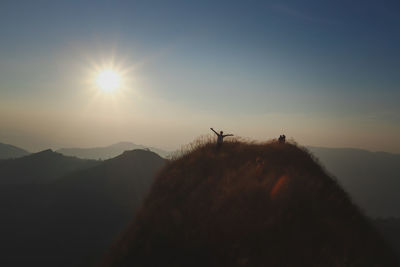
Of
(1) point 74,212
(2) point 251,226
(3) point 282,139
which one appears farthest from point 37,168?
(2) point 251,226

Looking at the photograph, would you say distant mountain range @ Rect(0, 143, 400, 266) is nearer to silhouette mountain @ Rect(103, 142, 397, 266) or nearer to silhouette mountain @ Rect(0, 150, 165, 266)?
silhouette mountain @ Rect(0, 150, 165, 266)

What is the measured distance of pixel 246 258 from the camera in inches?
244

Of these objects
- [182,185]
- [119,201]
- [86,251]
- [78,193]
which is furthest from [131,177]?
[182,185]

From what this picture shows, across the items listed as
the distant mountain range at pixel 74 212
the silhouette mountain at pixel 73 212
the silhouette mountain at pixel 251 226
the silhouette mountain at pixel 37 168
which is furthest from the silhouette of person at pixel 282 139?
the silhouette mountain at pixel 37 168

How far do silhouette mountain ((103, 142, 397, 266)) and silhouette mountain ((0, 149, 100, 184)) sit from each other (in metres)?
174

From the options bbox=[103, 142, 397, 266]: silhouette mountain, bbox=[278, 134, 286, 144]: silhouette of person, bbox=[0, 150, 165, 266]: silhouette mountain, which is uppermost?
bbox=[278, 134, 286, 144]: silhouette of person

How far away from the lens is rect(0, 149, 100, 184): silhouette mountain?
160188mm

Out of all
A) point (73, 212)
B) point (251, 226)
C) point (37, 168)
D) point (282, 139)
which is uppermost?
point (282, 139)

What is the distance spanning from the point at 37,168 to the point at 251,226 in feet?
694

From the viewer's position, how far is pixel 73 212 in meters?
96.5

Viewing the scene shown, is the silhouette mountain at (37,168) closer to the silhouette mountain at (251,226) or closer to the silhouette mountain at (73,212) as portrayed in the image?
the silhouette mountain at (73,212)

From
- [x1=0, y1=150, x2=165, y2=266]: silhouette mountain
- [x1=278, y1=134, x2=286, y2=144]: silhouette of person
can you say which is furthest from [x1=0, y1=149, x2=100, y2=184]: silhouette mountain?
[x1=278, y1=134, x2=286, y2=144]: silhouette of person

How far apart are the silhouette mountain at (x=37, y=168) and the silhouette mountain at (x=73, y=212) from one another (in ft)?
146

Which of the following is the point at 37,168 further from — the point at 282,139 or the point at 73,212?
the point at 282,139
